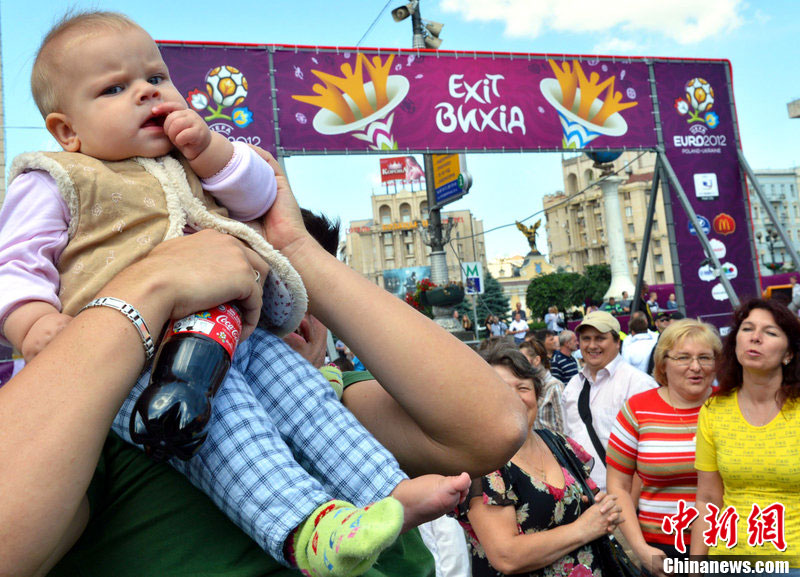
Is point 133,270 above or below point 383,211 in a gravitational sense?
below

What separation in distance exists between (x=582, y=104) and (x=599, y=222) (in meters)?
82.5

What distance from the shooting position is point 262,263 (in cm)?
136

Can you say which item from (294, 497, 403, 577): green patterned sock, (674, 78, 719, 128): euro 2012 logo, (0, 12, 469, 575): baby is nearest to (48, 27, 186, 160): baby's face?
(0, 12, 469, 575): baby

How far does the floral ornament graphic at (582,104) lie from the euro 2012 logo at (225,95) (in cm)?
467

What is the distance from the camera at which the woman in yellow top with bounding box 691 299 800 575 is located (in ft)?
10.9

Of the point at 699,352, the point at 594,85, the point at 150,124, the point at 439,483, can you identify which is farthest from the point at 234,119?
the point at 439,483

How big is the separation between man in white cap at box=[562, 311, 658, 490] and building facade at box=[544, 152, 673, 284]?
7500cm

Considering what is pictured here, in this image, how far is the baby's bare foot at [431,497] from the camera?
3.70ft

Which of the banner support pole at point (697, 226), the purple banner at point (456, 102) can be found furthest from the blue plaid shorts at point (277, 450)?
the banner support pole at point (697, 226)

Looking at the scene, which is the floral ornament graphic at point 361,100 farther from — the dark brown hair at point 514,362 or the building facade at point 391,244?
the building facade at point 391,244

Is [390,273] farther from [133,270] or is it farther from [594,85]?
[133,270]

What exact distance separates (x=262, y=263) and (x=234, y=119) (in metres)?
8.65

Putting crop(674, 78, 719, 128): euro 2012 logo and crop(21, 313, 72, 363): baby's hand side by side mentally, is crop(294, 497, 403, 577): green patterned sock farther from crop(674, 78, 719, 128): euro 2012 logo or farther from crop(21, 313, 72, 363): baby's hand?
crop(674, 78, 719, 128): euro 2012 logo

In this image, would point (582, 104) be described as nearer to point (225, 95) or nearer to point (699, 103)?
point (699, 103)
